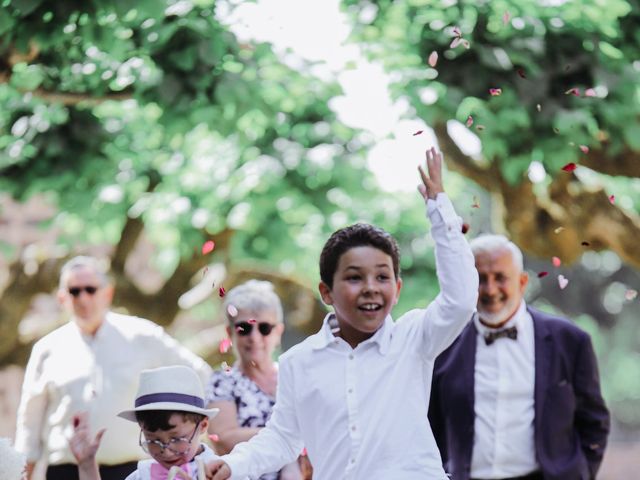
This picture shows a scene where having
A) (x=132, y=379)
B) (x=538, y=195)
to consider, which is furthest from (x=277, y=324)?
(x=538, y=195)

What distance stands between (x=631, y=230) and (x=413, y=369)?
6.49 metres

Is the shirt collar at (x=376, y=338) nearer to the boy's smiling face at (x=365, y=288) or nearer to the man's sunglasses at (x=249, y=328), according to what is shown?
the boy's smiling face at (x=365, y=288)

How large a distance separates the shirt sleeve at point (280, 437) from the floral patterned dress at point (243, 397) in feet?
4.52

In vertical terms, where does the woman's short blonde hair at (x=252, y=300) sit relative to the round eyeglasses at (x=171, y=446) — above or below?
below

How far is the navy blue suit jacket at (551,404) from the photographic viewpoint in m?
5.58

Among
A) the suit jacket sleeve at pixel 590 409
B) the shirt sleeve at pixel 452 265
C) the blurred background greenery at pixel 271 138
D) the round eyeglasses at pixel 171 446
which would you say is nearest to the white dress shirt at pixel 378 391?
the shirt sleeve at pixel 452 265

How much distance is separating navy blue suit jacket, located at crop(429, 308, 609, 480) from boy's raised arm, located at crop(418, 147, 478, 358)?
1.70 meters

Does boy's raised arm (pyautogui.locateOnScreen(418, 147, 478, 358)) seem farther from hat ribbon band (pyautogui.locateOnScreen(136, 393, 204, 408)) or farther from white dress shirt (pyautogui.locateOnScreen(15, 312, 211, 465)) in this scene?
white dress shirt (pyautogui.locateOnScreen(15, 312, 211, 465))

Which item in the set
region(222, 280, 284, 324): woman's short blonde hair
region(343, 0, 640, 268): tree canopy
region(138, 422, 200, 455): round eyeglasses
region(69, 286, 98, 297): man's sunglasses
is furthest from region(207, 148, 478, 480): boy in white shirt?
region(343, 0, 640, 268): tree canopy

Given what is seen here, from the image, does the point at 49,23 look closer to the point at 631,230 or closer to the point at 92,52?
the point at 92,52

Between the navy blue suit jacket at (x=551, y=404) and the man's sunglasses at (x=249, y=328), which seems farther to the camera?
the man's sunglasses at (x=249, y=328)

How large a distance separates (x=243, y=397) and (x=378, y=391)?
72.3 inches

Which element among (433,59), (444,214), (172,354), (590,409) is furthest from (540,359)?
(433,59)

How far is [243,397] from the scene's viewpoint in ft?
19.3
